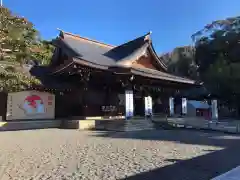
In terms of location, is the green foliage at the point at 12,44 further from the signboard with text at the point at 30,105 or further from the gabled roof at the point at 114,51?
the gabled roof at the point at 114,51

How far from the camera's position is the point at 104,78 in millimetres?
19094

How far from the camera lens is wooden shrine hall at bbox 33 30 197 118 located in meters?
17.6

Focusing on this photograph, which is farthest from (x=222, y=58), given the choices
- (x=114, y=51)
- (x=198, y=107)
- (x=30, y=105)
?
(x=30, y=105)

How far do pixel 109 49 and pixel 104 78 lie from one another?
6616 mm

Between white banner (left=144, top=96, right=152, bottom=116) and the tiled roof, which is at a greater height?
the tiled roof

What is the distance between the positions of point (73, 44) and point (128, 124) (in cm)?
938

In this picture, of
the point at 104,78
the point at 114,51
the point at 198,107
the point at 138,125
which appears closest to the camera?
the point at 138,125

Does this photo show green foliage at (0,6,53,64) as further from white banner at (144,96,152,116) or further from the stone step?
white banner at (144,96,152,116)

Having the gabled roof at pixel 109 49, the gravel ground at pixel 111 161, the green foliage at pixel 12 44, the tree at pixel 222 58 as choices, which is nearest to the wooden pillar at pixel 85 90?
the gabled roof at pixel 109 49

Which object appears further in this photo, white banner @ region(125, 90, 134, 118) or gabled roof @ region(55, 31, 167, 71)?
gabled roof @ region(55, 31, 167, 71)

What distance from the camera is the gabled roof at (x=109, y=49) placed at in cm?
2091

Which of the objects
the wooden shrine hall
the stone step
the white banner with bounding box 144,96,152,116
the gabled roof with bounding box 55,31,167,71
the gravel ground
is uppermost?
the gabled roof with bounding box 55,31,167,71

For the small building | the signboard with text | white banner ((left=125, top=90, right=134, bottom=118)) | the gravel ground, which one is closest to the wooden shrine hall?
white banner ((left=125, top=90, right=134, bottom=118))

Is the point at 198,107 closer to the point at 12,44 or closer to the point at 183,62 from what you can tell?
the point at 183,62
